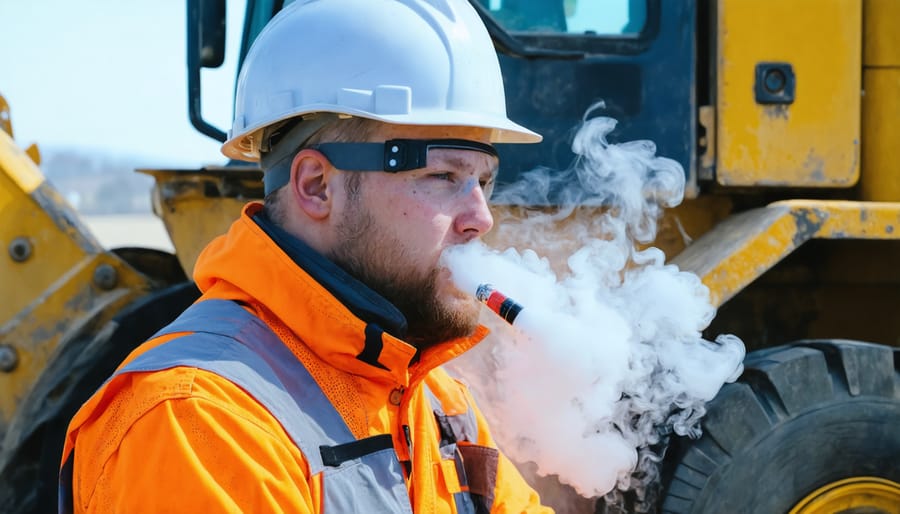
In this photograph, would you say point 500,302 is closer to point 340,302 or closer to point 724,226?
point 340,302

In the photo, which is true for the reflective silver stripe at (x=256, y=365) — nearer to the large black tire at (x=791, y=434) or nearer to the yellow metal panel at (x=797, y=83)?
the large black tire at (x=791, y=434)

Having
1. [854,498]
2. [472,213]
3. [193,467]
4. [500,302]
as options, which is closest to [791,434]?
[854,498]

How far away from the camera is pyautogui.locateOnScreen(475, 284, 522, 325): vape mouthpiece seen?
1.81 metres

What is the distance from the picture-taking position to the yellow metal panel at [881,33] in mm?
3279

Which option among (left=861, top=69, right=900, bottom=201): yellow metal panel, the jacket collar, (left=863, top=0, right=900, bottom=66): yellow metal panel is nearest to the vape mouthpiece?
the jacket collar

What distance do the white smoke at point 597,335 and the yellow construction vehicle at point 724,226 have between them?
0.26 feet

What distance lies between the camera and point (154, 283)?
12.8 feet

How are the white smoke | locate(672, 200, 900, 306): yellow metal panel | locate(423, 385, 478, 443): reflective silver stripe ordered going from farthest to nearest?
locate(672, 200, 900, 306): yellow metal panel, the white smoke, locate(423, 385, 478, 443): reflective silver stripe

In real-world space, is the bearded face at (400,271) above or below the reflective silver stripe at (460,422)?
above

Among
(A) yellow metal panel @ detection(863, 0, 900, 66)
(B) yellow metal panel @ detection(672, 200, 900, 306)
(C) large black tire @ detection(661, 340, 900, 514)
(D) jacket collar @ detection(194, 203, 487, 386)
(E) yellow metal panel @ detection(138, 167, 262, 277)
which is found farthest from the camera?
(E) yellow metal panel @ detection(138, 167, 262, 277)

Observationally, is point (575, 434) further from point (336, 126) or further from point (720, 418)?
point (336, 126)

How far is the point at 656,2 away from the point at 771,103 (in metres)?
0.49

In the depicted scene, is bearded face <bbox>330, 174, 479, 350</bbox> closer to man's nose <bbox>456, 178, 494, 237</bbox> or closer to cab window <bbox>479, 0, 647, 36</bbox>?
man's nose <bbox>456, 178, 494, 237</bbox>

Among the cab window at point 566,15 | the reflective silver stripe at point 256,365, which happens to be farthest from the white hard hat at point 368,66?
the cab window at point 566,15
